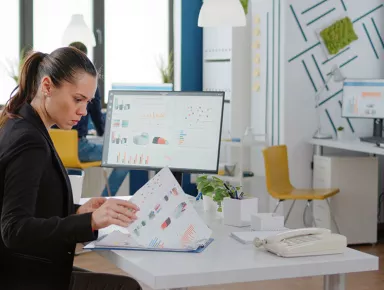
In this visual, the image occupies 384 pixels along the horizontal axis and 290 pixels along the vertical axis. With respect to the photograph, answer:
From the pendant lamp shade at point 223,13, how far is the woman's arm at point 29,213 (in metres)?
3.04

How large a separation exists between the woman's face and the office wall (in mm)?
3986

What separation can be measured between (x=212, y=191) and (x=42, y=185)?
986mm

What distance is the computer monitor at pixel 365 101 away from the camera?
18.9ft

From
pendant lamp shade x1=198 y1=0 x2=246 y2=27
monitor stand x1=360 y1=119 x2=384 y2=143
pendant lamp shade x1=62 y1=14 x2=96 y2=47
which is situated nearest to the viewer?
pendant lamp shade x1=198 y1=0 x2=246 y2=27

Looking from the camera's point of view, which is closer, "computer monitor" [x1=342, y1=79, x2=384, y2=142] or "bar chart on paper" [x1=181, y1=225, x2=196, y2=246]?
"bar chart on paper" [x1=181, y1=225, x2=196, y2=246]

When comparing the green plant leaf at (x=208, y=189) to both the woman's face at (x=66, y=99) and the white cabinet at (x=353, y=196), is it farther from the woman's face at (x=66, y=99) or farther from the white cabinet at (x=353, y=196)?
the white cabinet at (x=353, y=196)

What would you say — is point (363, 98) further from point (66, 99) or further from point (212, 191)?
point (66, 99)

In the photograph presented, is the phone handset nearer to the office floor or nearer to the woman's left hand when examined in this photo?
the woman's left hand

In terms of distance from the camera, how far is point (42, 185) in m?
2.02

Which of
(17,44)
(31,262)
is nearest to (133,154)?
(31,262)

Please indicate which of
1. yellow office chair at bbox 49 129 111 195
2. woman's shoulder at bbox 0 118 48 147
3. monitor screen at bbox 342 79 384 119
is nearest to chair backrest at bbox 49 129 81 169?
yellow office chair at bbox 49 129 111 195

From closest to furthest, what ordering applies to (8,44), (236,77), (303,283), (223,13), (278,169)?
(303,283)
(223,13)
(278,169)
(236,77)
(8,44)

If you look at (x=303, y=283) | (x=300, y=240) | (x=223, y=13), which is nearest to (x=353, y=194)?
(x=303, y=283)

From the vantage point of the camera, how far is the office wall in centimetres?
595
